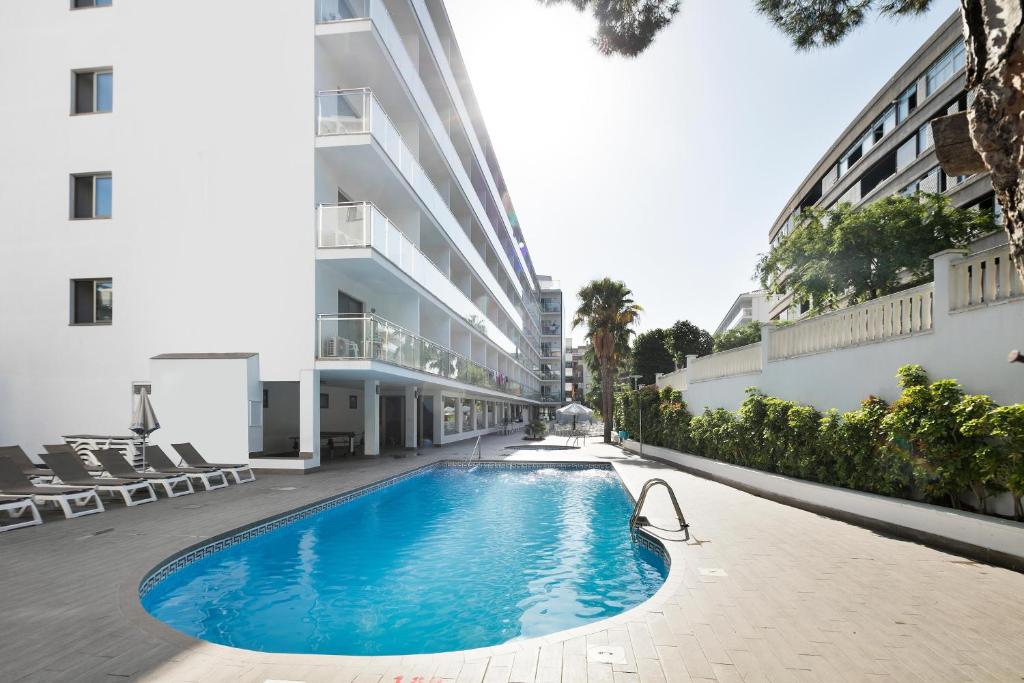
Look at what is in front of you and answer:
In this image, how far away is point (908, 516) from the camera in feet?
24.8

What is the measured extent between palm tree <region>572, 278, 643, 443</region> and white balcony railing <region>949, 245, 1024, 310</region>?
21036 mm

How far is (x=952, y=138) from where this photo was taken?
7.61 ft

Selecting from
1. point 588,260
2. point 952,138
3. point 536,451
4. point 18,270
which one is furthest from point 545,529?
point 588,260

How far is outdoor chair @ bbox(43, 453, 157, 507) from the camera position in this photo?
393 inches

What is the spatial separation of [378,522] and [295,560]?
8.53 feet

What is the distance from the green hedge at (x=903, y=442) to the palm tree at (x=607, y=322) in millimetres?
15338

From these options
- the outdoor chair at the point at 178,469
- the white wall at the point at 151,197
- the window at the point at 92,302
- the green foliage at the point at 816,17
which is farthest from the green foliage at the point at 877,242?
the window at the point at 92,302

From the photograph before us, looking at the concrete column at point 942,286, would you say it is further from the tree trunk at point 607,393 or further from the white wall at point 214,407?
the tree trunk at point 607,393

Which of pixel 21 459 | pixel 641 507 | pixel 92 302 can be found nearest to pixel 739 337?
pixel 641 507

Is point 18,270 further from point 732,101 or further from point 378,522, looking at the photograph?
point 732,101

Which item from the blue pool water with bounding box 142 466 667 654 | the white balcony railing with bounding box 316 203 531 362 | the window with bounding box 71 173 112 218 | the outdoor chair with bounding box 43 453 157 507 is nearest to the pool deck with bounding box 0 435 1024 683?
the blue pool water with bounding box 142 466 667 654

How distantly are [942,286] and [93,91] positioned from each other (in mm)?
21298

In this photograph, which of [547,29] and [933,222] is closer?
[547,29]

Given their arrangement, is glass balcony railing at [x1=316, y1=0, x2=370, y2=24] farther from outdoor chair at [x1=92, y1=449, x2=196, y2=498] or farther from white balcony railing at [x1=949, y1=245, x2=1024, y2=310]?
white balcony railing at [x1=949, y1=245, x2=1024, y2=310]
